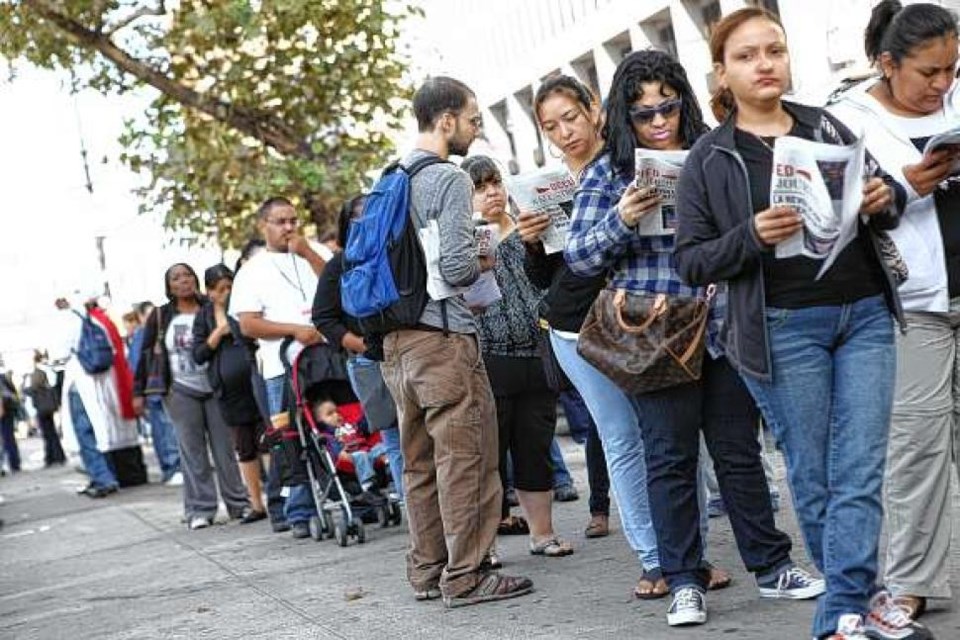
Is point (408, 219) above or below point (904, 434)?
above

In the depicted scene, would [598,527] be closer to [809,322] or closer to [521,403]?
[521,403]

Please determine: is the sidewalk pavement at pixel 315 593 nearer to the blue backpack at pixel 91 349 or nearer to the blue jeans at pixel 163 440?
the blue backpack at pixel 91 349

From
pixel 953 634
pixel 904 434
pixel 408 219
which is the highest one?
pixel 408 219

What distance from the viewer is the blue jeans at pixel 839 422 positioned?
5.92 metres

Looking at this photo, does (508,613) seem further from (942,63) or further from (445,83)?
(942,63)

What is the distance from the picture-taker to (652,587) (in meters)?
7.98

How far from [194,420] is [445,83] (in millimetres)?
7111

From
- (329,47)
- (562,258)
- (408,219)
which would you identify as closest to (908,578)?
(562,258)

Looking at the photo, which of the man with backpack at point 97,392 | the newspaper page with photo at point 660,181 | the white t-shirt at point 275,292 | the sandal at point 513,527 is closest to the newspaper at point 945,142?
the newspaper page with photo at point 660,181

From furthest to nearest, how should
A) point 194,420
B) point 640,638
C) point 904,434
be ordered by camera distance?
point 194,420 < point 640,638 < point 904,434

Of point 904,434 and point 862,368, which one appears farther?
point 904,434

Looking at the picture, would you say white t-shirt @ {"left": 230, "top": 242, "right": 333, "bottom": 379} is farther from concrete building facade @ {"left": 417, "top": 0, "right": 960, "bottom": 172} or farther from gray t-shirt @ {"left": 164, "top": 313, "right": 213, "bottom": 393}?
concrete building facade @ {"left": 417, "top": 0, "right": 960, "bottom": 172}

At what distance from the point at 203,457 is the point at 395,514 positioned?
9.07 feet

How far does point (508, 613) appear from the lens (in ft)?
27.0
